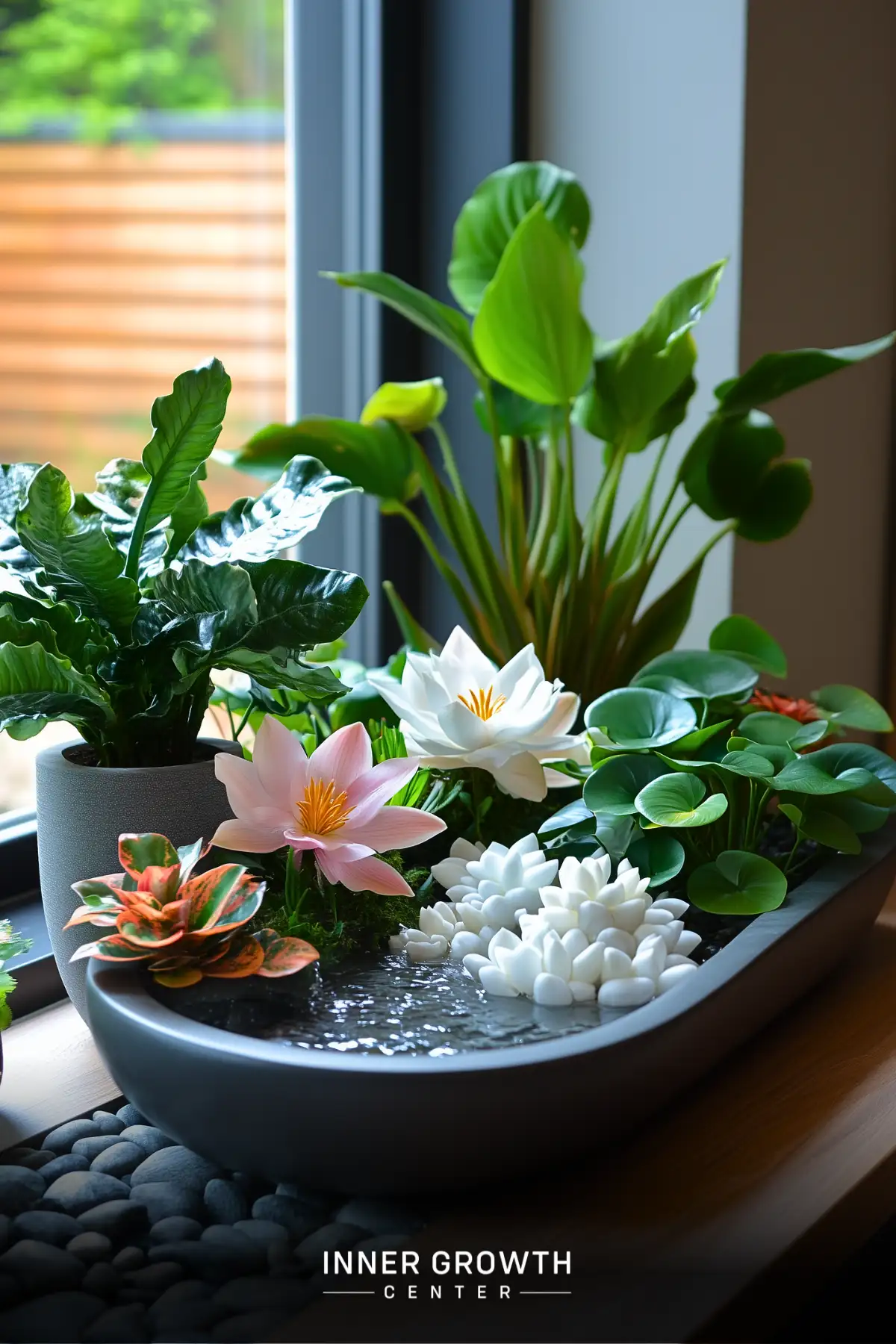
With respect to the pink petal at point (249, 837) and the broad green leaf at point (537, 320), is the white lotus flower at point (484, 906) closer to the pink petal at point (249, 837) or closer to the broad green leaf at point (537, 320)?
the pink petal at point (249, 837)

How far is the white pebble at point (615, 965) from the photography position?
0.65 meters

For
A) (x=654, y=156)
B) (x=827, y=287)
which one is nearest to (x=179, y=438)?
(x=654, y=156)

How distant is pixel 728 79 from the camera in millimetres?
1276

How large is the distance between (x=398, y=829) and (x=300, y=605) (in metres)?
0.14

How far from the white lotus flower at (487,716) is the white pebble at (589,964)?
178mm

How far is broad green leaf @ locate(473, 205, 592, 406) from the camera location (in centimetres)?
92

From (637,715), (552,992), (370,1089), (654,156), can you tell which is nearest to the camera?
(370,1089)

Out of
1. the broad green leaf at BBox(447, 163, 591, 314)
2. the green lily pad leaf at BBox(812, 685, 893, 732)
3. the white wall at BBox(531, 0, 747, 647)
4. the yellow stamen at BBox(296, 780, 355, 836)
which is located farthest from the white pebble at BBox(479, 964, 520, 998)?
the white wall at BBox(531, 0, 747, 647)

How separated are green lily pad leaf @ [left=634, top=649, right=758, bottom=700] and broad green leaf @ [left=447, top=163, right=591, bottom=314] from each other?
0.36 meters

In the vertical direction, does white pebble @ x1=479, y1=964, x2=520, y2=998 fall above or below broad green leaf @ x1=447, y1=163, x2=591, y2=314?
below

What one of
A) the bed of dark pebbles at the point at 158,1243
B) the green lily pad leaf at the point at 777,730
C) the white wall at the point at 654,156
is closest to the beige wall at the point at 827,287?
the white wall at the point at 654,156

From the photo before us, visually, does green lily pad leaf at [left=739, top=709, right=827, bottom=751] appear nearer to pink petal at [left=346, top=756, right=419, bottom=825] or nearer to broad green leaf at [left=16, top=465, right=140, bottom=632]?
pink petal at [left=346, top=756, right=419, bottom=825]

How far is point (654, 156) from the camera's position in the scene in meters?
1.32

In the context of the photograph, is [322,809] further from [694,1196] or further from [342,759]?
[694,1196]
